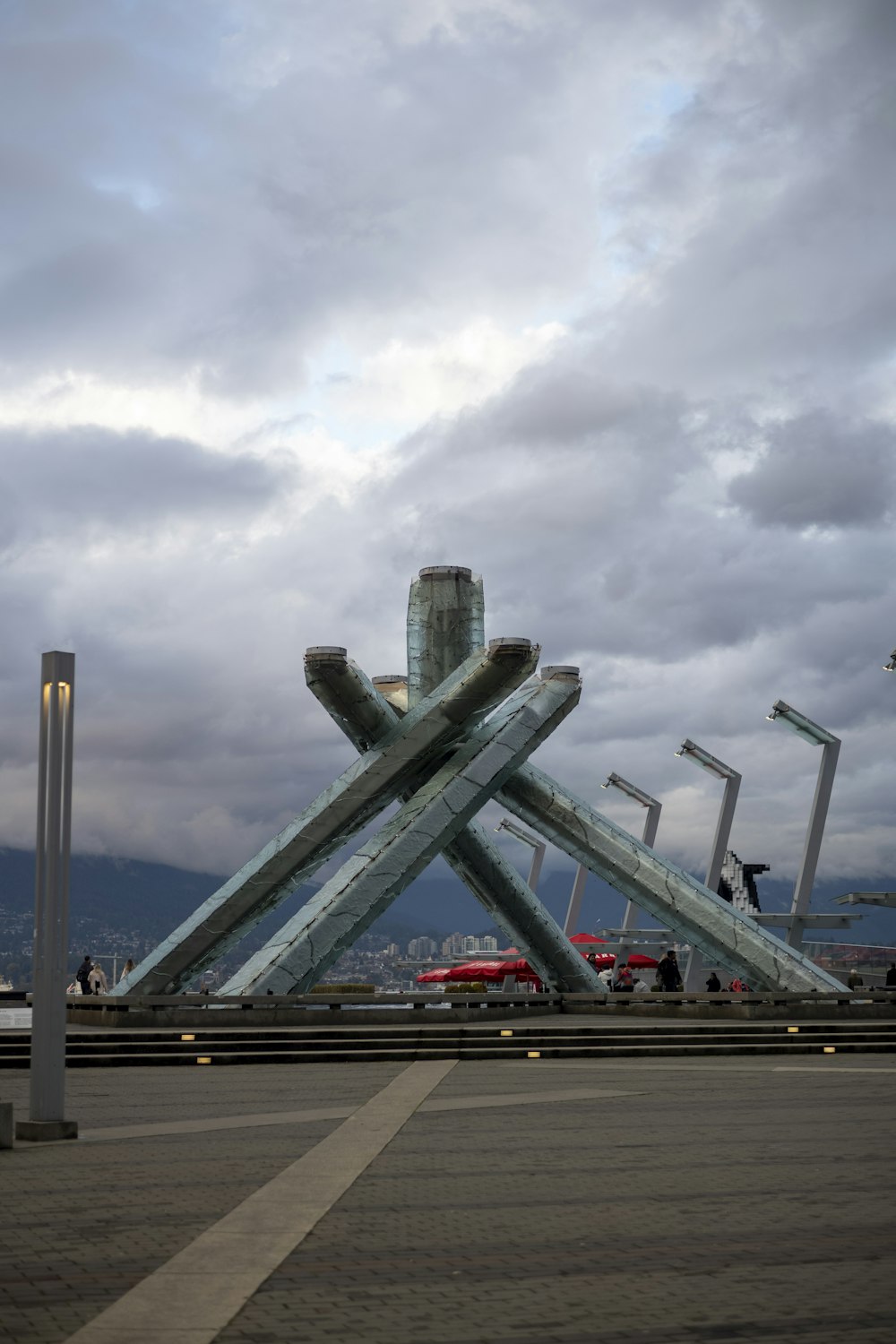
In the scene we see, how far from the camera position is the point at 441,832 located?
22797mm

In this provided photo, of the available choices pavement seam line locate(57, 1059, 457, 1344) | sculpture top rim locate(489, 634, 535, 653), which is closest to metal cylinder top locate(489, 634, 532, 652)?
sculpture top rim locate(489, 634, 535, 653)

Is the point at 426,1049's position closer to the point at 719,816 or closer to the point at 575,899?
the point at 719,816

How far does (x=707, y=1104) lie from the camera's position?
1196 centimetres

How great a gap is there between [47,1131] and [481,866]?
15972mm

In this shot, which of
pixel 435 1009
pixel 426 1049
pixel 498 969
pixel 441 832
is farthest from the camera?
pixel 498 969

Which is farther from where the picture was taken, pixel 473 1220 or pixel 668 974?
pixel 668 974

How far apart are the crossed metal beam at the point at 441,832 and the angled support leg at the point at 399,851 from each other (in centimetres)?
2

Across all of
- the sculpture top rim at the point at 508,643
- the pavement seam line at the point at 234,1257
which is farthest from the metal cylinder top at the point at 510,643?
the pavement seam line at the point at 234,1257

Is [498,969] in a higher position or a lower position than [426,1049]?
higher

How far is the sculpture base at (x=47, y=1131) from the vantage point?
378 inches

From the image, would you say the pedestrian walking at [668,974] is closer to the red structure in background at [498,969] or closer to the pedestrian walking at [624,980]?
the pedestrian walking at [624,980]

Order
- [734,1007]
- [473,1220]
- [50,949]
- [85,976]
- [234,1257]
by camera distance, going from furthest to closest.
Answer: [85,976] < [734,1007] < [50,949] < [473,1220] < [234,1257]

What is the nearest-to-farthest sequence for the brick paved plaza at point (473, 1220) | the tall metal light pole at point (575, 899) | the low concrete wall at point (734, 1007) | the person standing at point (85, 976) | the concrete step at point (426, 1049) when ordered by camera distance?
1. the brick paved plaza at point (473, 1220)
2. the concrete step at point (426, 1049)
3. the low concrete wall at point (734, 1007)
4. the person standing at point (85, 976)
5. the tall metal light pole at point (575, 899)

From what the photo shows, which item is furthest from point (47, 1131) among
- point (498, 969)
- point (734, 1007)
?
point (498, 969)
